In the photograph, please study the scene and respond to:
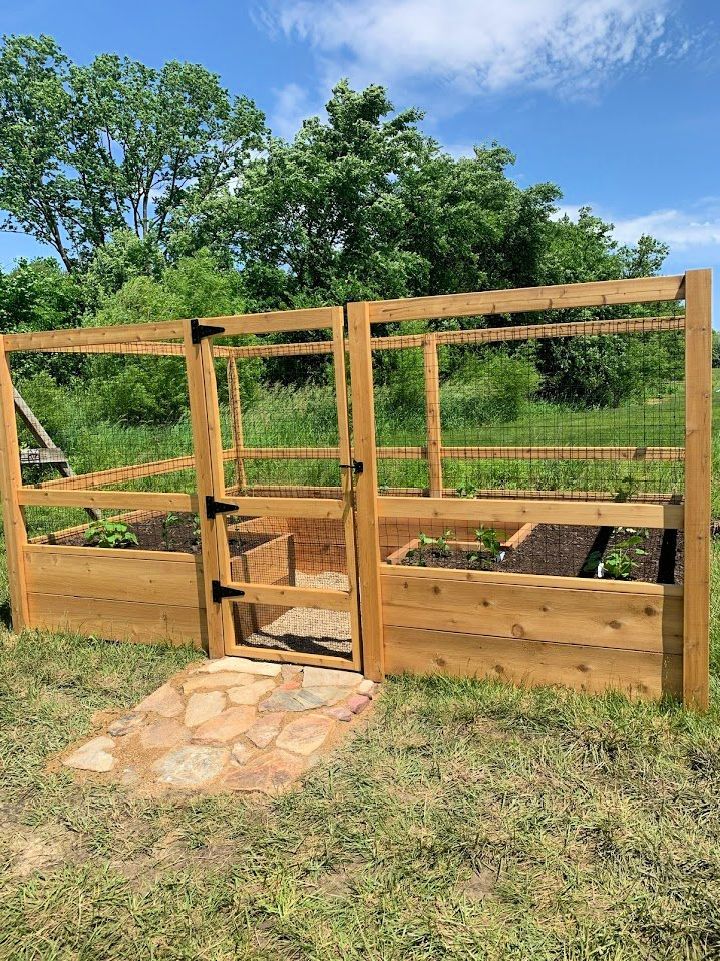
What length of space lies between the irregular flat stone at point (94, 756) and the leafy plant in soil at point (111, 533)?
1.89 m

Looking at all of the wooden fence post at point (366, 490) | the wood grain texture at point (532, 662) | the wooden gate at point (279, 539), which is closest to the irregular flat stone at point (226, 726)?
the wooden gate at point (279, 539)

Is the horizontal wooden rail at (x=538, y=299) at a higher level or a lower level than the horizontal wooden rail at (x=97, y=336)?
lower

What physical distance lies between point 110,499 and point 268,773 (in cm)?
215

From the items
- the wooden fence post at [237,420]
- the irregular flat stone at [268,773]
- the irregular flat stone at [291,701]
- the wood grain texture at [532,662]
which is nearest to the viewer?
the irregular flat stone at [268,773]

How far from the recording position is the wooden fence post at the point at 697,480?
2.85m

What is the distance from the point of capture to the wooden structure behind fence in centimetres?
300

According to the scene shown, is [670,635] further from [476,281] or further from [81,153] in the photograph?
[81,153]

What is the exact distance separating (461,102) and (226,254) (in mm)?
8723

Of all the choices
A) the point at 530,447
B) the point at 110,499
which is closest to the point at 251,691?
the point at 110,499

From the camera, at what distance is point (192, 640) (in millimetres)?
4180

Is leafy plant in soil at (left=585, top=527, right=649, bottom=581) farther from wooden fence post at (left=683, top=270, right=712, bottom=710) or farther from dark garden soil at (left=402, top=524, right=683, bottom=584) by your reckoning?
wooden fence post at (left=683, top=270, right=712, bottom=710)

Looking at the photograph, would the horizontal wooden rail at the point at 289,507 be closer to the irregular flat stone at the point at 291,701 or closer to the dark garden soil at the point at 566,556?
the dark garden soil at the point at 566,556

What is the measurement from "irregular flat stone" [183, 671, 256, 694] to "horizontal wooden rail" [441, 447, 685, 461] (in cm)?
228

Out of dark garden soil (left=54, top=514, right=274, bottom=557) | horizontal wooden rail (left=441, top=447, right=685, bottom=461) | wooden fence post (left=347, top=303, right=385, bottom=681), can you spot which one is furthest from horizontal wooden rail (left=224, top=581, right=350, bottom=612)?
horizontal wooden rail (left=441, top=447, right=685, bottom=461)
